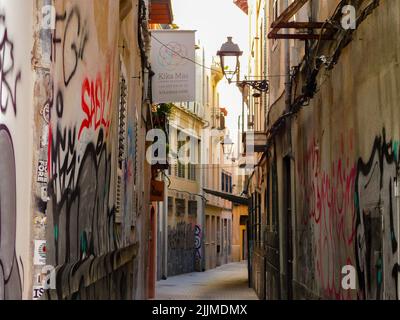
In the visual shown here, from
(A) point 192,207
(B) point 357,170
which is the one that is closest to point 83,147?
(B) point 357,170

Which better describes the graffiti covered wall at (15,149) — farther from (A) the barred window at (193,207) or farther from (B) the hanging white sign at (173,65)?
(A) the barred window at (193,207)

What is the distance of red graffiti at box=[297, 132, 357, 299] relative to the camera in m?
7.88

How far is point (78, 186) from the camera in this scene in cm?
604

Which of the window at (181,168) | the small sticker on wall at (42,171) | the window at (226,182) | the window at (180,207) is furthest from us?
the window at (226,182)

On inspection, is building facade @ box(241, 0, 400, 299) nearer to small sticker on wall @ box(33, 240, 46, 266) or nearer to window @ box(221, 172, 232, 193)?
small sticker on wall @ box(33, 240, 46, 266)

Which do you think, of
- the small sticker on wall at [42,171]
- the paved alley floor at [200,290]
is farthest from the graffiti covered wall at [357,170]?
the paved alley floor at [200,290]

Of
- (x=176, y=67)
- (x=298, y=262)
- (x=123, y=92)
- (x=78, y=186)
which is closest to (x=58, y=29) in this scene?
(x=78, y=186)

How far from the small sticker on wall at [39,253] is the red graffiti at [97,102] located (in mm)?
1594

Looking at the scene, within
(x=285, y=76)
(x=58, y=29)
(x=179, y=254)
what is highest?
(x=285, y=76)

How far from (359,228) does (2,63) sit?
163 inches

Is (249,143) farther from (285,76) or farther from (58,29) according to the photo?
(58,29)

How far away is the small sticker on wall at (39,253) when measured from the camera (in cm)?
459

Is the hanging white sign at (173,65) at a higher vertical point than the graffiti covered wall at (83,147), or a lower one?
higher

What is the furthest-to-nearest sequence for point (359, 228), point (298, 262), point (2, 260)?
point (298, 262)
point (359, 228)
point (2, 260)
